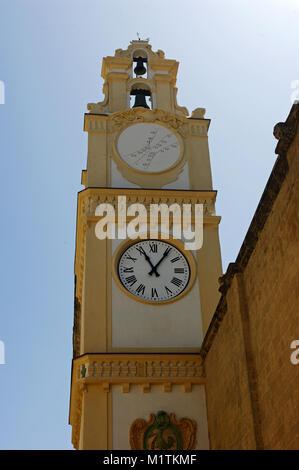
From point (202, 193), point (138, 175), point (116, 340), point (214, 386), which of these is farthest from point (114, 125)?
point (214, 386)

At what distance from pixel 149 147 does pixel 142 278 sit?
4291mm

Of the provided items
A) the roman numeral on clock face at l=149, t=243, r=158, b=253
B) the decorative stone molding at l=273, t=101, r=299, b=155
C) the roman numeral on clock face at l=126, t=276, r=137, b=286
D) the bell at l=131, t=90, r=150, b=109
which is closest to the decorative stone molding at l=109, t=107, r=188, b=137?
the bell at l=131, t=90, r=150, b=109

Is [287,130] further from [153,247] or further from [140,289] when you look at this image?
[153,247]

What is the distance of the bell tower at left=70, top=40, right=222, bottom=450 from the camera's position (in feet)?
50.6

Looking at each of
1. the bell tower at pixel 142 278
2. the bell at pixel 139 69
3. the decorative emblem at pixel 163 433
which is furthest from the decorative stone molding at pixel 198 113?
the decorative emblem at pixel 163 433

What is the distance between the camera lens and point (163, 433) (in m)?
15.2

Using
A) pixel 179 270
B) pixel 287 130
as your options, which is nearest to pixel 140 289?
pixel 179 270

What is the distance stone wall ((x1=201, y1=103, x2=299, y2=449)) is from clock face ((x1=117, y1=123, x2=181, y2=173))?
6.55 m

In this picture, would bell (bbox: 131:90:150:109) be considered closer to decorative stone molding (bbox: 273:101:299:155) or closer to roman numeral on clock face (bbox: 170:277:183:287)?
roman numeral on clock face (bbox: 170:277:183:287)

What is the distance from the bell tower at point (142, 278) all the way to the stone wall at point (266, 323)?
71.2 inches

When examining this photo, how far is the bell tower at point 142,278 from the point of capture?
1542 centimetres

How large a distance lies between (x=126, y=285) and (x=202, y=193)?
3424 mm
